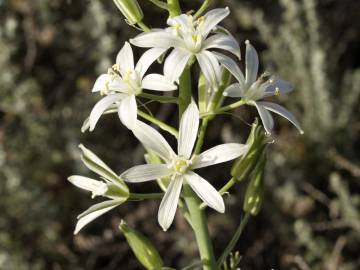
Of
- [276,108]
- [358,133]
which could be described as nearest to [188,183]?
[276,108]

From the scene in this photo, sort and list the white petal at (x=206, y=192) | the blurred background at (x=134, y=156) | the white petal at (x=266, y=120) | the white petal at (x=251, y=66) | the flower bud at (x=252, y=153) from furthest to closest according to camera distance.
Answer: the blurred background at (x=134, y=156), the white petal at (x=251, y=66), the flower bud at (x=252, y=153), the white petal at (x=266, y=120), the white petal at (x=206, y=192)

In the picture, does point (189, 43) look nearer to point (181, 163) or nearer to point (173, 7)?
point (173, 7)

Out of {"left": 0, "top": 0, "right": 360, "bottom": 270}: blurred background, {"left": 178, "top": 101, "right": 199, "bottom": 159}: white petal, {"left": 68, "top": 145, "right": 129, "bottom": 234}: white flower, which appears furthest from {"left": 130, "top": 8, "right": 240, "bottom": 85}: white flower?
{"left": 0, "top": 0, "right": 360, "bottom": 270}: blurred background

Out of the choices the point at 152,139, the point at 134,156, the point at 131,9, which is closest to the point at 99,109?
the point at 152,139

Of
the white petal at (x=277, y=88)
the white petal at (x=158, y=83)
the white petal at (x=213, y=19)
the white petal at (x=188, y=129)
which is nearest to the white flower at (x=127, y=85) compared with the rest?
the white petal at (x=158, y=83)

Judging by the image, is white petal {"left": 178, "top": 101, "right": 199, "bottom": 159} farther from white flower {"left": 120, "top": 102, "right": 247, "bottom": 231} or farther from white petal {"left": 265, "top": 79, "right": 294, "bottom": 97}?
white petal {"left": 265, "top": 79, "right": 294, "bottom": 97}

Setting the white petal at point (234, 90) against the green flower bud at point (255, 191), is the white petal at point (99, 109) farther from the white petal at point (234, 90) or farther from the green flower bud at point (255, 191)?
the green flower bud at point (255, 191)
